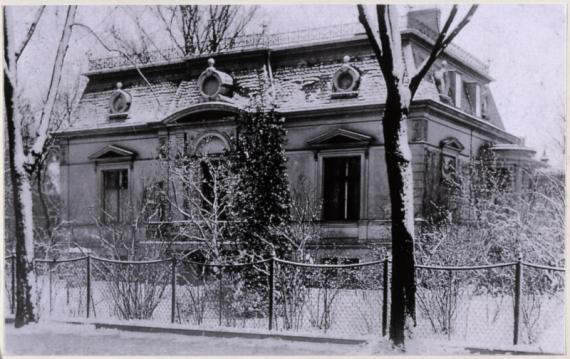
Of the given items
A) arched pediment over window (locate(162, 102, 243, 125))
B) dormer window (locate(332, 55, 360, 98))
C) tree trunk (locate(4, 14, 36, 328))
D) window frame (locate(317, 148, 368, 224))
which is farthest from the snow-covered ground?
dormer window (locate(332, 55, 360, 98))

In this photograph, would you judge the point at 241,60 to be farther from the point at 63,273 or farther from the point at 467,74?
the point at 63,273

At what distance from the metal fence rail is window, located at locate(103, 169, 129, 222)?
3.63 feet

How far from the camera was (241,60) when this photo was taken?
12117mm

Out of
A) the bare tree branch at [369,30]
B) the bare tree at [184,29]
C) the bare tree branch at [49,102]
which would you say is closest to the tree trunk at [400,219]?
the bare tree branch at [369,30]

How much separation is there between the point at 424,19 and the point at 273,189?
3789mm

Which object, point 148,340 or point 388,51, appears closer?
point 388,51

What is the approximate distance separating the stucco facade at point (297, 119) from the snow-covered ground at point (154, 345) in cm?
250

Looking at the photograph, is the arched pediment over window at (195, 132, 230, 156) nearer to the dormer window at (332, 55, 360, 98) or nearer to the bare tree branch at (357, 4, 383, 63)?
the dormer window at (332, 55, 360, 98)

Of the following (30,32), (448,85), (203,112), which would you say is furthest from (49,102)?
(448,85)

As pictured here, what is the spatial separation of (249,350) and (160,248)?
3.26m

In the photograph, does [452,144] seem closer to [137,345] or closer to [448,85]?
[448,85]

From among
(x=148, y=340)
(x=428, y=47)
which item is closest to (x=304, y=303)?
(x=148, y=340)

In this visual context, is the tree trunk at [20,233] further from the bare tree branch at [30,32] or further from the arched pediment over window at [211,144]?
the arched pediment over window at [211,144]

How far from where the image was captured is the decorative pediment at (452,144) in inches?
439
